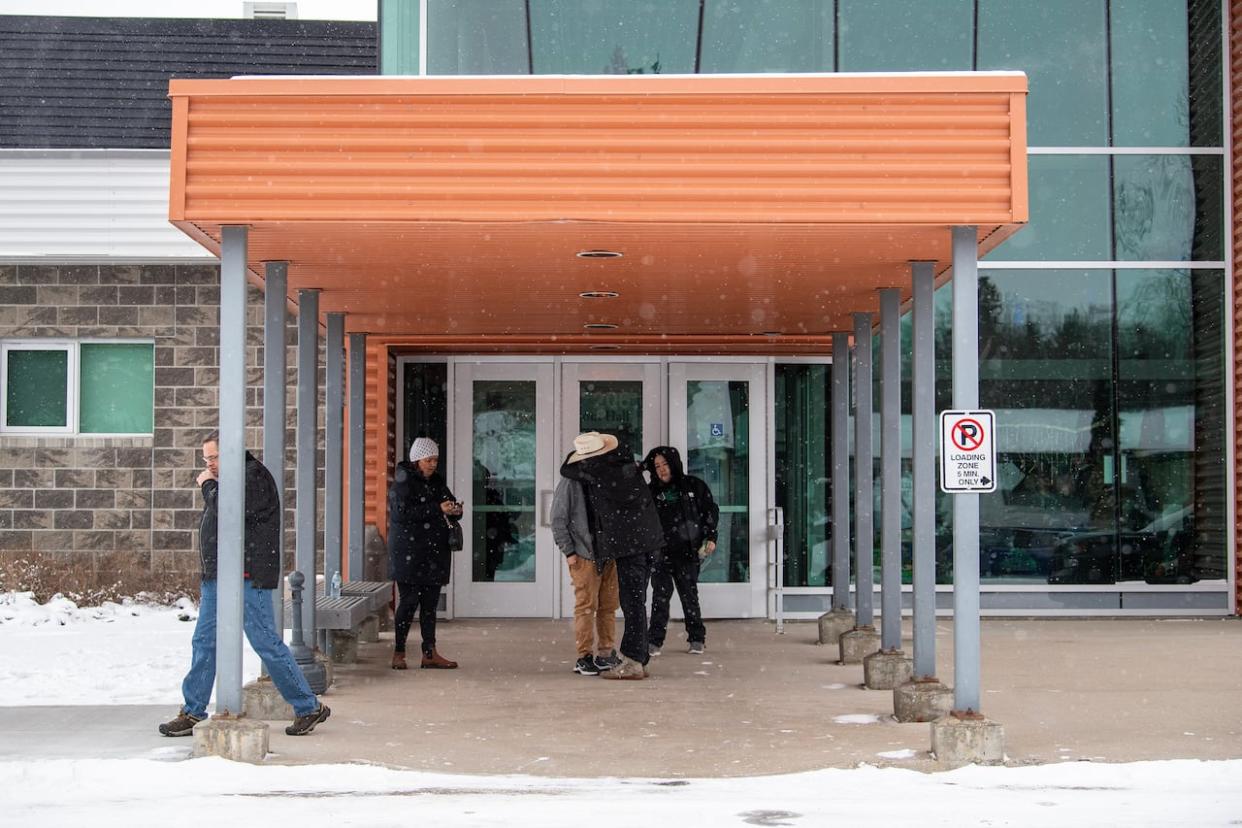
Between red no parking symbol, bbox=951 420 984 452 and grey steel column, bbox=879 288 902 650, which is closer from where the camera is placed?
red no parking symbol, bbox=951 420 984 452

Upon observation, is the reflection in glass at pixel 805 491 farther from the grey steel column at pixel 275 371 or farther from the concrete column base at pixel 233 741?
the concrete column base at pixel 233 741

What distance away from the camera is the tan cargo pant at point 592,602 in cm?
1116

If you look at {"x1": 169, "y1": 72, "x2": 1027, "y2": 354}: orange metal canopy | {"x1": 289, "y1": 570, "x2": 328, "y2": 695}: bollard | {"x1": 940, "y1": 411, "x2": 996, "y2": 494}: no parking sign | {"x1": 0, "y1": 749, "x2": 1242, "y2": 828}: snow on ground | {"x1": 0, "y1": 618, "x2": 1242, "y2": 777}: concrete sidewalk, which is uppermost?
{"x1": 169, "y1": 72, "x2": 1027, "y2": 354}: orange metal canopy

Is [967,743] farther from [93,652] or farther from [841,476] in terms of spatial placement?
[93,652]

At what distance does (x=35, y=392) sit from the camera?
1544 centimetres

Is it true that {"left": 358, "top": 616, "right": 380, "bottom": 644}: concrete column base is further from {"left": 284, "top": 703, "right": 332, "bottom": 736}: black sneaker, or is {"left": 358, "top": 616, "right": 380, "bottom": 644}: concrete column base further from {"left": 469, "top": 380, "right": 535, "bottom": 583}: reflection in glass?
{"left": 284, "top": 703, "right": 332, "bottom": 736}: black sneaker

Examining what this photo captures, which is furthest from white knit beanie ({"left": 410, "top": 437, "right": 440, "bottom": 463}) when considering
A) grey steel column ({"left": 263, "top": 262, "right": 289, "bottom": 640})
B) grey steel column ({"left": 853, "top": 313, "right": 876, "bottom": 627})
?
grey steel column ({"left": 853, "top": 313, "right": 876, "bottom": 627})

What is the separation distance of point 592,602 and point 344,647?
2098 mm

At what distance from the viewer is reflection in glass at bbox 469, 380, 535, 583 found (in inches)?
593

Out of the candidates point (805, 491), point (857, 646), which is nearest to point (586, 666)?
point (857, 646)

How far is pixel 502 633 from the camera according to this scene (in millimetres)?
13977

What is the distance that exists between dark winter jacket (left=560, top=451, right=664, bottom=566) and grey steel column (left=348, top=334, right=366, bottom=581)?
2.72 m

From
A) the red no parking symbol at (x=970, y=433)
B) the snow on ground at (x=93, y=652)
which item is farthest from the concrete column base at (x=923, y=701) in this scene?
the snow on ground at (x=93, y=652)

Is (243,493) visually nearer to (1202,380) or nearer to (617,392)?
(617,392)
